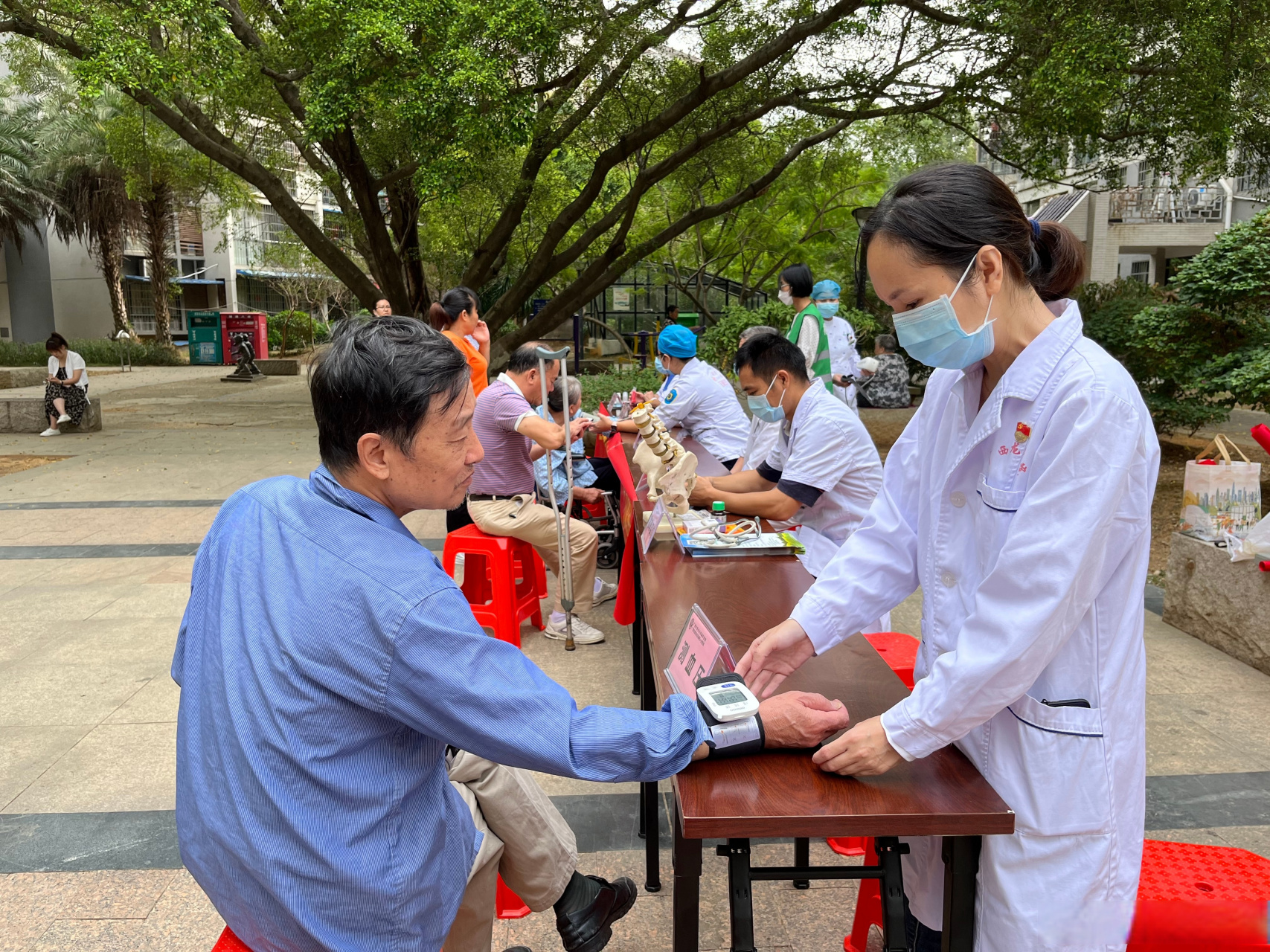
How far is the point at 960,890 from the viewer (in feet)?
5.08

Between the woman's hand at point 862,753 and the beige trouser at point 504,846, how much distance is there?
2.56 feet

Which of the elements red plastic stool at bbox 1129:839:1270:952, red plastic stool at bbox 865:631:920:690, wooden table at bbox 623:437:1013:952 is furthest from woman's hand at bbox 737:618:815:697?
red plastic stool at bbox 865:631:920:690

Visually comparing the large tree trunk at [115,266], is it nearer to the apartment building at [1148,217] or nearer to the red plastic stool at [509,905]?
the apartment building at [1148,217]

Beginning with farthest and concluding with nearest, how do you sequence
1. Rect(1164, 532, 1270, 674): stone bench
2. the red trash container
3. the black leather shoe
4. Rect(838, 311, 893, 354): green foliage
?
the red trash container, Rect(838, 311, 893, 354): green foliage, Rect(1164, 532, 1270, 674): stone bench, the black leather shoe

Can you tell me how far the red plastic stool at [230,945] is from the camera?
1.52m

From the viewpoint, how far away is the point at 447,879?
1.61m

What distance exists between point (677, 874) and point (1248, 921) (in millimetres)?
1026

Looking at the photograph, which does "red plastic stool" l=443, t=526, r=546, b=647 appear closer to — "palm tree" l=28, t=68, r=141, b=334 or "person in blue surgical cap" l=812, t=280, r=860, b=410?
"person in blue surgical cap" l=812, t=280, r=860, b=410

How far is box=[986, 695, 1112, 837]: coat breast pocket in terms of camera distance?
4.74ft

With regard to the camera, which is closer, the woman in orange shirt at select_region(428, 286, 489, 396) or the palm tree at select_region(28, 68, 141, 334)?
the woman in orange shirt at select_region(428, 286, 489, 396)

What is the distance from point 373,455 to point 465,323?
15.5 ft

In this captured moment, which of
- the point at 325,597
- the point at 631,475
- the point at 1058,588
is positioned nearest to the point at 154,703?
the point at 631,475

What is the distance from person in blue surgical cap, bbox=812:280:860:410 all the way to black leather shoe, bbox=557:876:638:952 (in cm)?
652

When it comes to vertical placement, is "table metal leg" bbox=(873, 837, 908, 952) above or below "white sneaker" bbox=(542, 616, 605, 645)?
above
